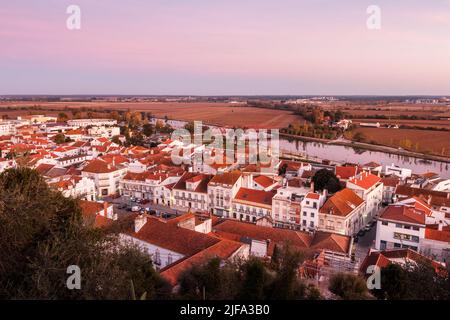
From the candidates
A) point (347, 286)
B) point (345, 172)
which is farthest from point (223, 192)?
point (347, 286)

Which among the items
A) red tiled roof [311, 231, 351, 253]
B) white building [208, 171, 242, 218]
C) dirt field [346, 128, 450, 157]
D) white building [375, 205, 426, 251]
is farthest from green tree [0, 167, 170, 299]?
dirt field [346, 128, 450, 157]

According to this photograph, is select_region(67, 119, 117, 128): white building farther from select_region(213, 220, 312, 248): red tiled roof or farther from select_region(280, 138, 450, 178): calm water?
select_region(213, 220, 312, 248): red tiled roof

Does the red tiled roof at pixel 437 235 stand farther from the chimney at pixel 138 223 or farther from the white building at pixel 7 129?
the white building at pixel 7 129

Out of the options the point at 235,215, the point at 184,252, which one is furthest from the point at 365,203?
the point at 184,252

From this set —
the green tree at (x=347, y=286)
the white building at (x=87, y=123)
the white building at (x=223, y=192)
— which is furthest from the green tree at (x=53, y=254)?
the white building at (x=87, y=123)

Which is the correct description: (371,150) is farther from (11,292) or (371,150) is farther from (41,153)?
(11,292)
